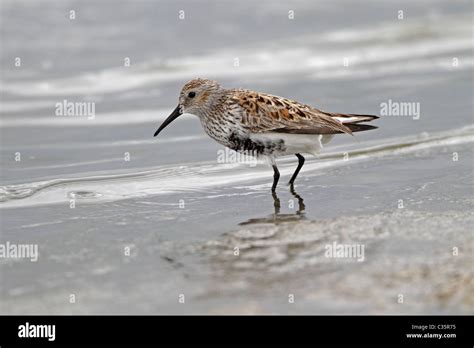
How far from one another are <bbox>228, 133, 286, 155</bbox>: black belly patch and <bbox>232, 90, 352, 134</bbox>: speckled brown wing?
5.1 inches

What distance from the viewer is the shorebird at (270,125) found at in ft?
29.5

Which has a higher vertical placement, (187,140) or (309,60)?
(309,60)

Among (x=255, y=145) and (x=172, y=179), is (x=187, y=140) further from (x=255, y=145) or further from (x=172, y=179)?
(x=255, y=145)

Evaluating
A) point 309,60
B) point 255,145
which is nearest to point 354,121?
point 255,145

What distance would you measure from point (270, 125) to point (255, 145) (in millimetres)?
268

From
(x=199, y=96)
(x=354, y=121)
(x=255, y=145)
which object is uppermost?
(x=199, y=96)

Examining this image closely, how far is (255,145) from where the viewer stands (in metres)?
9.02

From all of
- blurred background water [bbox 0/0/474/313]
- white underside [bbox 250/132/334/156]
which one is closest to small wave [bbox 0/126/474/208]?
blurred background water [bbox 0/0/474/313]

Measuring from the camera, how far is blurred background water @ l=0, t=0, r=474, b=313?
6457 millimetres

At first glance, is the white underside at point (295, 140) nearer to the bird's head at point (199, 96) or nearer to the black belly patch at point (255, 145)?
the black belly patch at point (255, 145)

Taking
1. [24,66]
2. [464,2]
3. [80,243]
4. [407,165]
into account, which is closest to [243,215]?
[80,243]

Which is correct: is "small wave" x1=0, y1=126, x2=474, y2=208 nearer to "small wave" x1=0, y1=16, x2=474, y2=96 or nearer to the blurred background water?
the blurred background water
